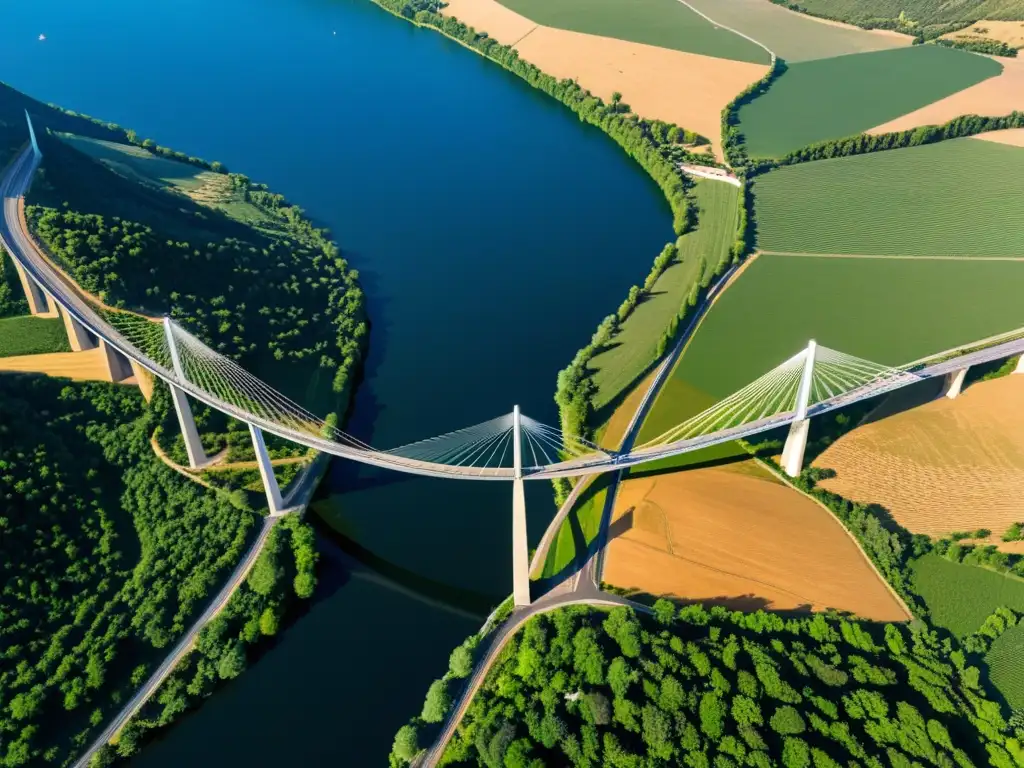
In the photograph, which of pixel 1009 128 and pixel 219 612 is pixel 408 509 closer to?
pixel 219 612

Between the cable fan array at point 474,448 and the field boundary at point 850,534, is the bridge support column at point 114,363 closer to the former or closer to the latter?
the cable fan array at point 474,448

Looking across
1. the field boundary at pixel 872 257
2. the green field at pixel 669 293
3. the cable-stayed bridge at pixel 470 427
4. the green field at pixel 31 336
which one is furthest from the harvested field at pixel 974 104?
the green field at pixel 31 336

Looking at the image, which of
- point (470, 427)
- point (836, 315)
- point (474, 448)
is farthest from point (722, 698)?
point (836, 315)

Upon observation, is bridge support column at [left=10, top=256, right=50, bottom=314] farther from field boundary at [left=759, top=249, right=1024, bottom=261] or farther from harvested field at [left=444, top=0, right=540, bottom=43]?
harvested field at [left=444, top=0, right=540, bottom=43]

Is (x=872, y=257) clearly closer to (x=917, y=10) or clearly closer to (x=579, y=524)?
(x=579, y=524)

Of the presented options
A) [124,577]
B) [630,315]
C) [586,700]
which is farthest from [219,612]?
[630,315]
